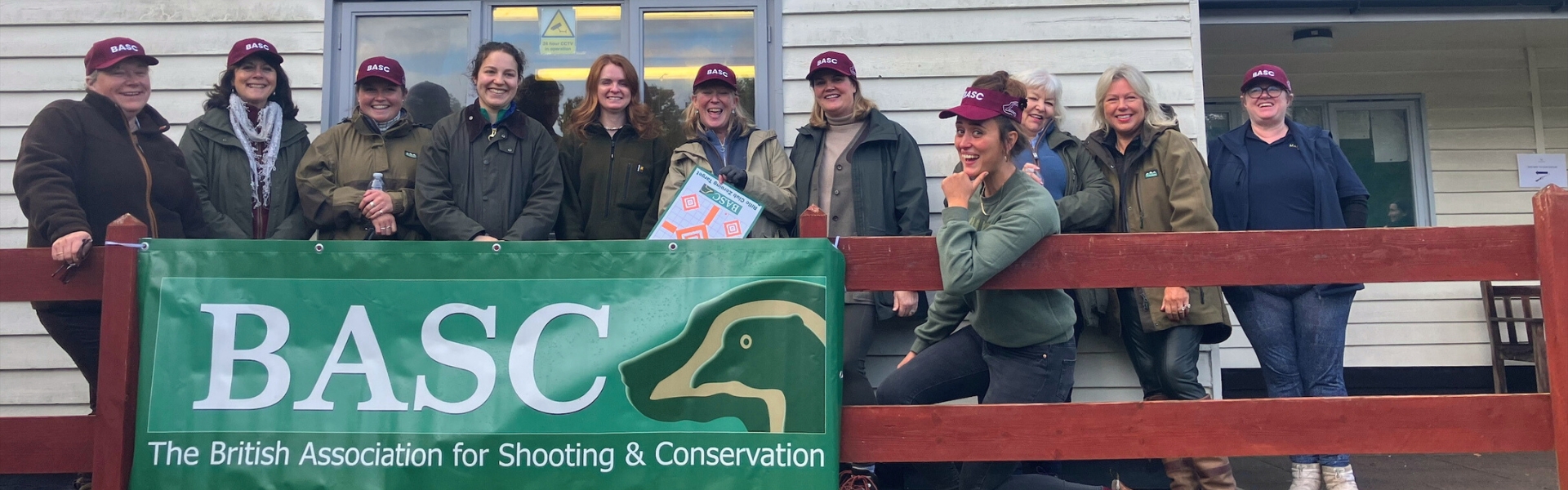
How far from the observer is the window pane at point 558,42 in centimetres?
536

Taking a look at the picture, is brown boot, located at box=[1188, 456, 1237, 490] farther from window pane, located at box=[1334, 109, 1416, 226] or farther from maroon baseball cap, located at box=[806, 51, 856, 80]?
window pane, located at box=[1334, 109, 1416, 226]

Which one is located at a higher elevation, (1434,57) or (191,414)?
(1434,57)

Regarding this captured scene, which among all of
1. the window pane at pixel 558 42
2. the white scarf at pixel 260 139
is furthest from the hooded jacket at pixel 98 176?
the window pane at pixel 558 42

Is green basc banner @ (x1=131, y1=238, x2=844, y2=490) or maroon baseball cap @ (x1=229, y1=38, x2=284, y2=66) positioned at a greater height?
maroon baseball cap @ (x1=229, y1=38, x2=284, y2=66)

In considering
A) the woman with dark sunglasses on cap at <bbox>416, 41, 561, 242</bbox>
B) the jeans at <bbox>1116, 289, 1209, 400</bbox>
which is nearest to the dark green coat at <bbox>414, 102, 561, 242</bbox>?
the woman with dark sunglasses on cap at <bbox>416, 41, 561, 242</bbox>

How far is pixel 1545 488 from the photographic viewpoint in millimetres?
4516

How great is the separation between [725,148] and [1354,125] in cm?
535

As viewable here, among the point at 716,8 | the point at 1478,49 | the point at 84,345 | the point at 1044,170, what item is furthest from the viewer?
the point at 1478,49

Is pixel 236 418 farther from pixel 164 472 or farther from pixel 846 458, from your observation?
pixel 846 458

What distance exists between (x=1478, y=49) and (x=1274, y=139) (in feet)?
13.6

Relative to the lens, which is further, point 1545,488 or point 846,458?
point 1545,488

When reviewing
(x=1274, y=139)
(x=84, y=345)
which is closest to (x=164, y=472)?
(x=84, y=345)

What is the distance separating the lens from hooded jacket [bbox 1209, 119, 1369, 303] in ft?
14.5

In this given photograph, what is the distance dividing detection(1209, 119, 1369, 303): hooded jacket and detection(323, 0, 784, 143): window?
217cm
